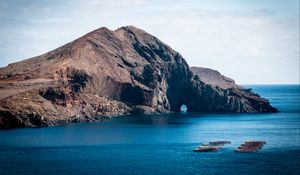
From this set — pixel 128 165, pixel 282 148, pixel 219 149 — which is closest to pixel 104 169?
pixel 128 165

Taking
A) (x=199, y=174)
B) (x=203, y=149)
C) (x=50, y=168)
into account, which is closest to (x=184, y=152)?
(x=203, y=149)

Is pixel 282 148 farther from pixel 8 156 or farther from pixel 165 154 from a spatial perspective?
pixel 8 156

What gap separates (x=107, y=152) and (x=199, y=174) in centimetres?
4686

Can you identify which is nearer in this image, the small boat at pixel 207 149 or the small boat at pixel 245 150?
the small boat at pixel 245 150

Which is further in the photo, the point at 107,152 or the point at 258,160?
the point at 107,152

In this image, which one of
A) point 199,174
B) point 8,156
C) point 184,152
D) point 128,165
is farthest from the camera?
point 184,152

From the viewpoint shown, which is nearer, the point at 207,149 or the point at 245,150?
the point at 245,150

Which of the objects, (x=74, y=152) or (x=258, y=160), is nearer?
(x=258, y=160)

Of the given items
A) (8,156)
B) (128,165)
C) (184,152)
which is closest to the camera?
(128,165)

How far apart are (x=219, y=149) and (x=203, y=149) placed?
6.43 meters

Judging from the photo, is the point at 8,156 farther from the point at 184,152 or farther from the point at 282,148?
the point at 282,148

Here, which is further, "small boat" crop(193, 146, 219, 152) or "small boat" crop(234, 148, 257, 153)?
"small boat" crop(193, 146, 219, 152)

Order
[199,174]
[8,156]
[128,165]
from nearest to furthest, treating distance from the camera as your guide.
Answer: [199,174]
[128,165]
[8,156]

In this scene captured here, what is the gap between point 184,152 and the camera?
194000mm
